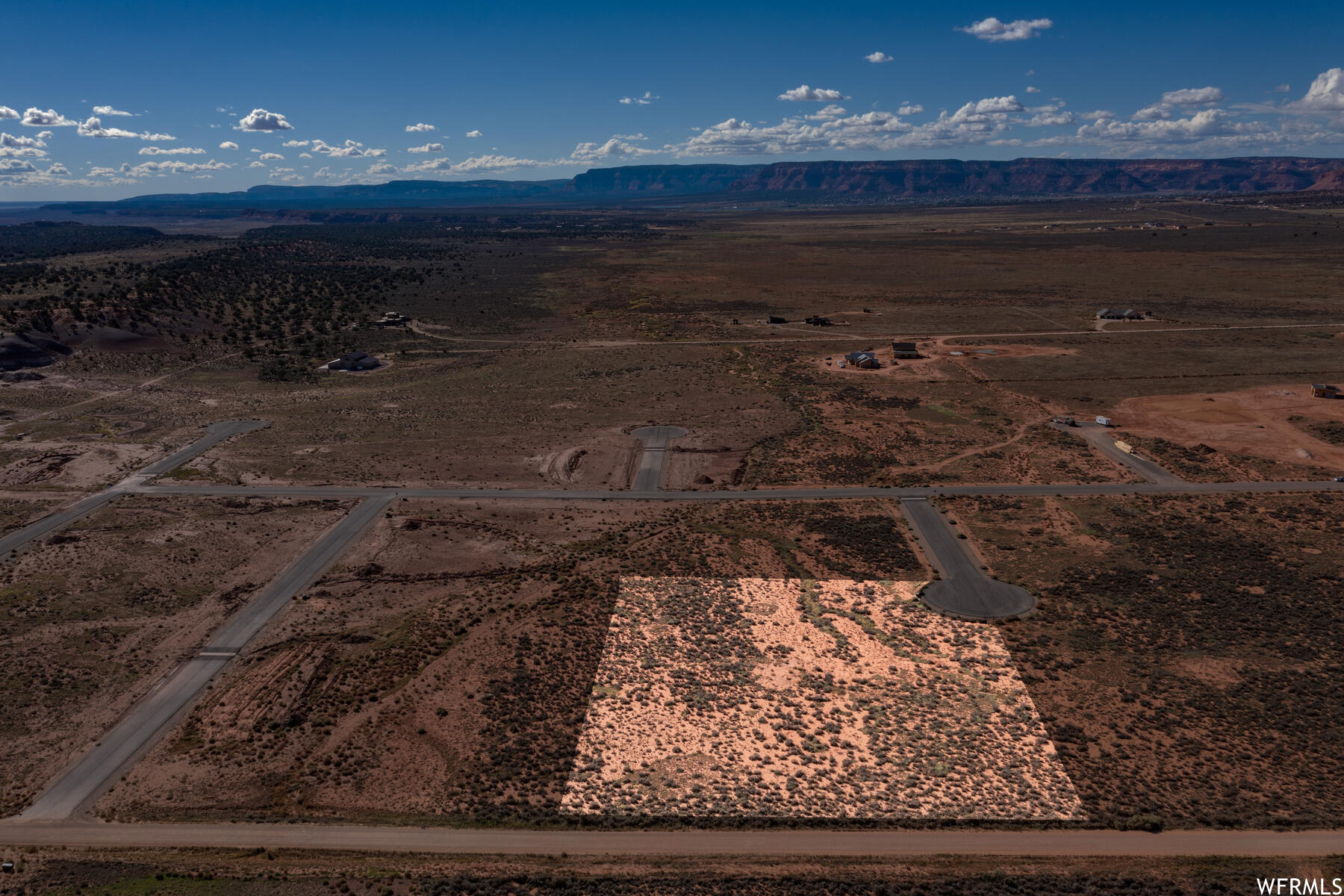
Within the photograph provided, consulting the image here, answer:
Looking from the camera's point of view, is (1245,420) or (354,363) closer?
(1245,420)

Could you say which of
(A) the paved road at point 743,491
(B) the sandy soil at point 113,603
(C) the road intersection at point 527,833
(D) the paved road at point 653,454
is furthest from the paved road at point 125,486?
(D) the paved road at point 653,454

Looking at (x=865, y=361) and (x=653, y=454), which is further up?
(x=865, y=361)

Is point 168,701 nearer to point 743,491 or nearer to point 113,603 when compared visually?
point 113,603

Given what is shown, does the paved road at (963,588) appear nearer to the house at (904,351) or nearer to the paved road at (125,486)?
the house at (904,351)

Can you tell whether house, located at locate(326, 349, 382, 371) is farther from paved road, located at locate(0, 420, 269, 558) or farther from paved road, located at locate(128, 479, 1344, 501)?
paved road, located at locate(128, 479, 1344, 501)

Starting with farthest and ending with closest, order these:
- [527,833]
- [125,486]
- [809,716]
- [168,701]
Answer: [125,486] → [168,701] → [809,716] → [527,833]

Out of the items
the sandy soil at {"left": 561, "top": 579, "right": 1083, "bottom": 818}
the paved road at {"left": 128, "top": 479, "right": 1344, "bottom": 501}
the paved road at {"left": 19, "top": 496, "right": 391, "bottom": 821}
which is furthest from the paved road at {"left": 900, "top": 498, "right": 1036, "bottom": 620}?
the paved road at {"left": 19, "top": 496, "right": 391, "bottom": 821}

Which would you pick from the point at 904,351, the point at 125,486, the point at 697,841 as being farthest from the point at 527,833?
the point at 904,351
